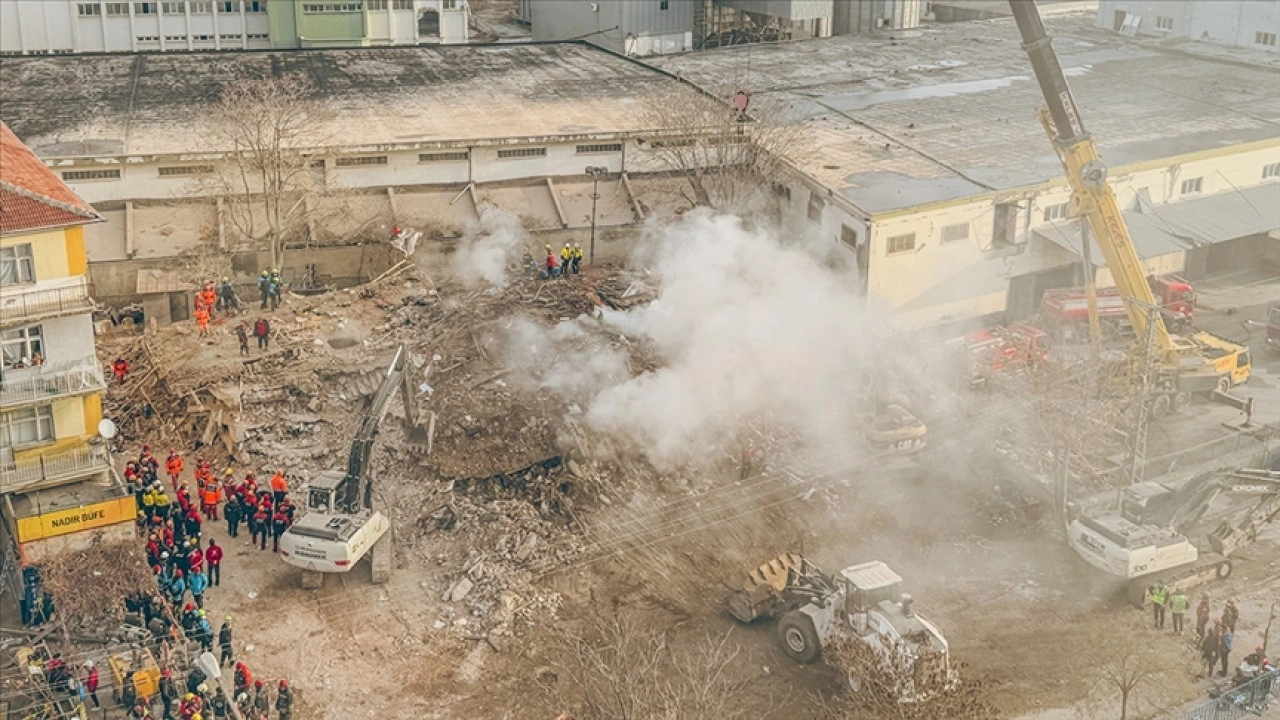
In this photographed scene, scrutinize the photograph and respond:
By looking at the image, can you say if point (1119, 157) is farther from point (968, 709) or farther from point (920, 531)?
point (968, 709)

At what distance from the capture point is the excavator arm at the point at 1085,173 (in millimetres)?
34875

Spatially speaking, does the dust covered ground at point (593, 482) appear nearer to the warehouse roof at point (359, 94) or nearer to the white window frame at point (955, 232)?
the white window frame at point (955, 232)

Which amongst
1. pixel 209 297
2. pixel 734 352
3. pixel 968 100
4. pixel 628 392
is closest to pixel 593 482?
pixel 628 392

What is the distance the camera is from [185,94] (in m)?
48.7

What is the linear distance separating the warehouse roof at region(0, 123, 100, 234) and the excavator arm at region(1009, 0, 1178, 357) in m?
21.5

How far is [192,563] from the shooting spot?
29.0 meters

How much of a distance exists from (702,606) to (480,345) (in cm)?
976

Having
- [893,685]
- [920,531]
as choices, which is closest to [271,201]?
[920,531]

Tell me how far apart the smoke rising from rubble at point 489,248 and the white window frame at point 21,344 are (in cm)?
1307

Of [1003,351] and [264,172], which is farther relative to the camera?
[264,172]

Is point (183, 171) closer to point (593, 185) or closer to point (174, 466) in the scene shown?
point (593, 185)

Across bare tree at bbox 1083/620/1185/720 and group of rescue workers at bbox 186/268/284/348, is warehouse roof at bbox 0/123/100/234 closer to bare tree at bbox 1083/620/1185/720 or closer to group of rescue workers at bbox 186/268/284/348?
group of rescue workers at bbox 186/268/284/348

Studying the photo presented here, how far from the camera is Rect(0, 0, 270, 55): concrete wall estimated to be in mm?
58969

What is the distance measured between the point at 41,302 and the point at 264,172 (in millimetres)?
12941
